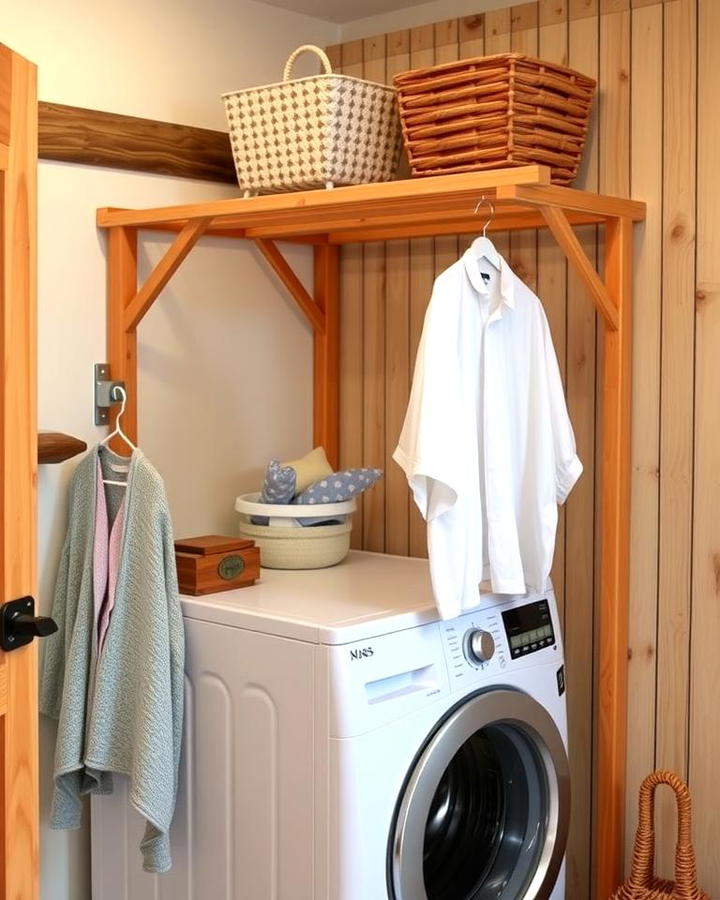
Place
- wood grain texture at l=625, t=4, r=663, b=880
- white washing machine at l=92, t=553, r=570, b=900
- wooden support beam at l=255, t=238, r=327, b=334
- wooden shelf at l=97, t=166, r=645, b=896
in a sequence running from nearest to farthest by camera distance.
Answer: white washing machine at l=92, t=553, r=570, b=900
wooden shelf at l=97, t=166, r=645, b=896
wood grain texture at l=625, t=4, r=663, b=880
wooden support beam at l=255, t=238, r=327, b=334

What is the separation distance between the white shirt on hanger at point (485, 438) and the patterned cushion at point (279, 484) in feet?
1.48

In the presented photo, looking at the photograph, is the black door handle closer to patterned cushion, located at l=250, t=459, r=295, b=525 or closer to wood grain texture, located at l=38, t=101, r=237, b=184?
patterned cushion, located at l=250, t=459, r=295, b=525

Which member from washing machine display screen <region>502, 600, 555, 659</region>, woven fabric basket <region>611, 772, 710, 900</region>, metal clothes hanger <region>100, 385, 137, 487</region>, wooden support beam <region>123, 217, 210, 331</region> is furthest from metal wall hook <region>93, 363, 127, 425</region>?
woven fabric basket <region>611, 772, 710, 900</region>

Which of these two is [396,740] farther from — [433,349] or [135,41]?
[135,41]

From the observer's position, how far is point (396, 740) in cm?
224

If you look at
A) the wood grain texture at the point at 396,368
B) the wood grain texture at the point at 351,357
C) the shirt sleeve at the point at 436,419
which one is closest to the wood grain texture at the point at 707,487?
the shirt sleeve at the point at 436,419

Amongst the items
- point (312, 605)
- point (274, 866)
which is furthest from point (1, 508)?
point (274, 866)

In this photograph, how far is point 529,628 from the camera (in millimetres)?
2578

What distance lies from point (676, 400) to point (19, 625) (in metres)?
1.46

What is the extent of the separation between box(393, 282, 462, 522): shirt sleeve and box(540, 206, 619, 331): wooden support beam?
10.0 inches

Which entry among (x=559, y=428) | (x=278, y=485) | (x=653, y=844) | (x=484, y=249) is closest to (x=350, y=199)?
(x=484, y=249)

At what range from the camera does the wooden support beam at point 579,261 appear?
2.34 metres

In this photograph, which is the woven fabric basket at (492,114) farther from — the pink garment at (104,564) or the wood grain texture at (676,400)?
the pink garment at (104,564)

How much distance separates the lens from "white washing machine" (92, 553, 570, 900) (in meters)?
2.18
